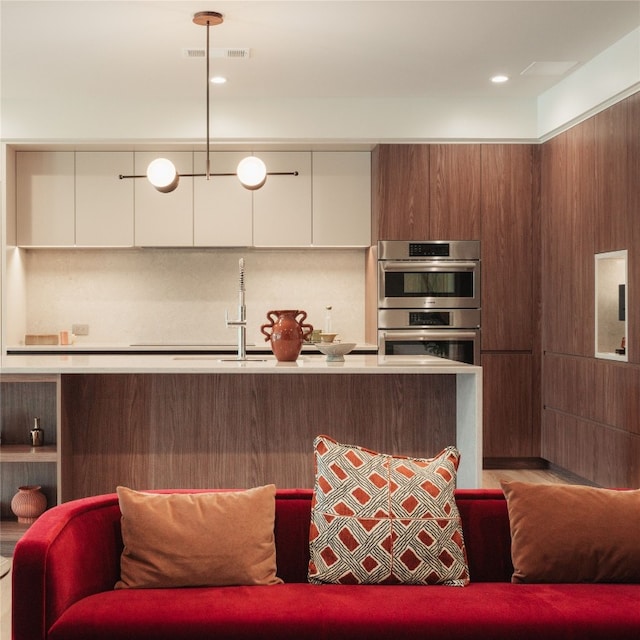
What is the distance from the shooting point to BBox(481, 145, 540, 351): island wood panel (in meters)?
5.79

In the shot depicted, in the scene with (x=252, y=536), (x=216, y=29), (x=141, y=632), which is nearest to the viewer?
(x=141, y=632)

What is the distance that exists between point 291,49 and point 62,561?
3.47 m

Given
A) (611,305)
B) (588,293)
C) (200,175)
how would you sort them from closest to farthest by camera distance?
(200,175)
(611,305)
(588,293)

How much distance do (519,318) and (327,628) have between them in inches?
168

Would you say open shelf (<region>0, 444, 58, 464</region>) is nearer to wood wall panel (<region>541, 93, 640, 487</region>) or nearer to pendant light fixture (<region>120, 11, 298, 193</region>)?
pendant light fixture (<region>120, 11, 298, 193</region>)

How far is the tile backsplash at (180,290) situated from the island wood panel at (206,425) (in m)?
2.62

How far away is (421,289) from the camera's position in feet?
19.1

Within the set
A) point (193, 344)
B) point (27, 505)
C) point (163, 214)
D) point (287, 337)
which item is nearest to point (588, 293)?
point (287, 337)

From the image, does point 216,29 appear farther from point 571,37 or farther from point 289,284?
point 289,284

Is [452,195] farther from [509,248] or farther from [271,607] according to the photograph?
[271,607]

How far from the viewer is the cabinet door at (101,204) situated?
5.99 metres

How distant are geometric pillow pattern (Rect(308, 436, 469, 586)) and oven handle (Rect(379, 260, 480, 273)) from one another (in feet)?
12.0

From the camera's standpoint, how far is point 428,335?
228 inches

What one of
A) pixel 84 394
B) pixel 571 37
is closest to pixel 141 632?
pixel 84 394
